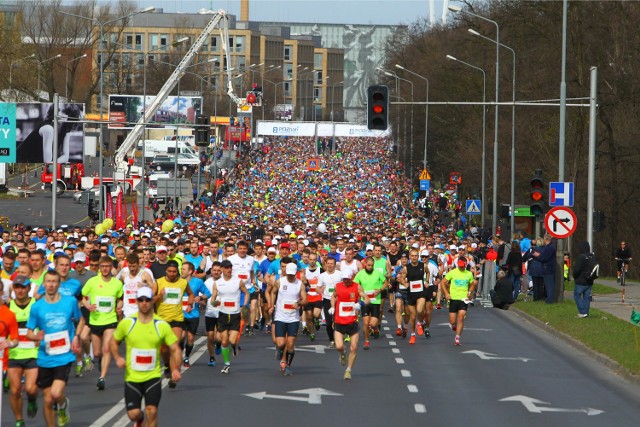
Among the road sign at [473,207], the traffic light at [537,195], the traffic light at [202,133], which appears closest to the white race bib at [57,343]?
the traffic light at [537,195]

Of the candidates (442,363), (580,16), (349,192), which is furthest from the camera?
(349,192)

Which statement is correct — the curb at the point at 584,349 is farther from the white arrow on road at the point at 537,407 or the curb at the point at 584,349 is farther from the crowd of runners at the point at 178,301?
the white arrow on road at the point at 537,407

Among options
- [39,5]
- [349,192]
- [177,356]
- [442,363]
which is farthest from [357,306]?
[39,5]

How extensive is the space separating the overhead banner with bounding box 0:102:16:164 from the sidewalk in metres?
30.1

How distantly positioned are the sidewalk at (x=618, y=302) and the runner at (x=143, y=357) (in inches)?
740

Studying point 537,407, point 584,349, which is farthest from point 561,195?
point 537,407

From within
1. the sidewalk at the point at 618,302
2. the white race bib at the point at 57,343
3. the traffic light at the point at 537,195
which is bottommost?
the sidewalk at the point at 618,302

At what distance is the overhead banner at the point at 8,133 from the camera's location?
217 feet

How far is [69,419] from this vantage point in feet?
51.4

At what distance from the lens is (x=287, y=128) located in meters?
126

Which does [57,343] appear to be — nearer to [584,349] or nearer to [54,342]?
[54,342]

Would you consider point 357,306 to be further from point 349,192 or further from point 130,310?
point 349,192

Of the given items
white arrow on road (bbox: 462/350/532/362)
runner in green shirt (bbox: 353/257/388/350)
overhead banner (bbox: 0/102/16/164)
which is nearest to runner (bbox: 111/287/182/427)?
runner in green shirt (bbox: 353/257/388/350)

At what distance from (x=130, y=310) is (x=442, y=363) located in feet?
17.2
